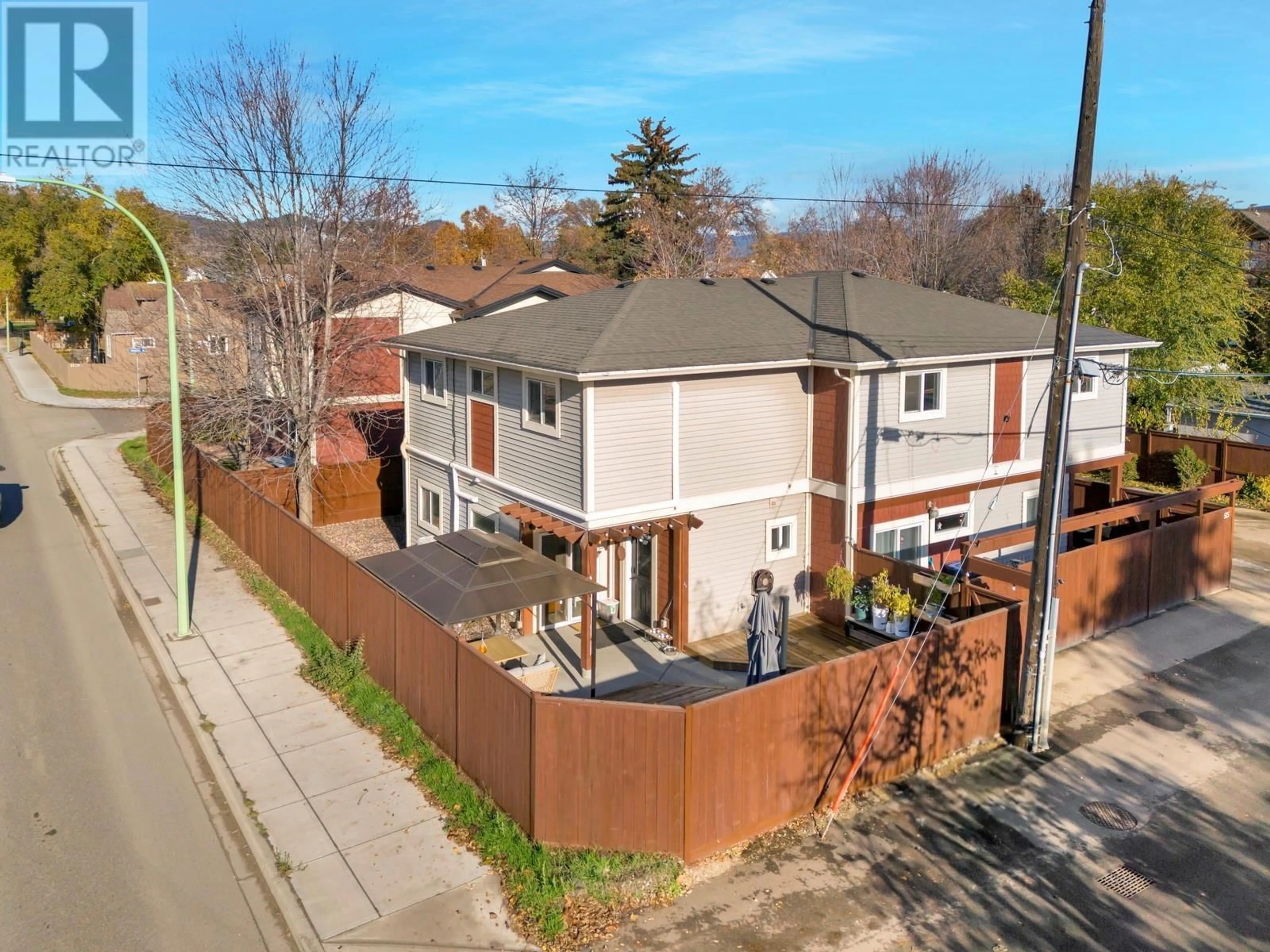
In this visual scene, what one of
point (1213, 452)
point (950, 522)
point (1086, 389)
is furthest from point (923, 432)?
point (1213, 452)

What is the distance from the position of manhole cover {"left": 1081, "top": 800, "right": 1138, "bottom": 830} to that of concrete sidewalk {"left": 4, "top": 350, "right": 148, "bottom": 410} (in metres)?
34.5

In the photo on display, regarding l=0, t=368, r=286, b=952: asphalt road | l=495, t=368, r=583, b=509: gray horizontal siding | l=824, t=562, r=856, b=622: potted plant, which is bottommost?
l=0, t=368, r=286, b=952: asphalt road

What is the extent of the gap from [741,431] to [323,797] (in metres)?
8.83

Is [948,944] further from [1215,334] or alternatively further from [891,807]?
[1215,334]

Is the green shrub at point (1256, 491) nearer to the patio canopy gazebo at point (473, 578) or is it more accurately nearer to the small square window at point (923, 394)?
the small square window at point (923, 394)

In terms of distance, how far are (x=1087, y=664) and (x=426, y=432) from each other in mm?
13364

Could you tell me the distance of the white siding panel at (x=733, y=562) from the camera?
1611cm

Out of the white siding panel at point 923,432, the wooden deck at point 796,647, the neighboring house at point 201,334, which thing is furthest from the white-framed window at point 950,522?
the neighboring house at point 201,334

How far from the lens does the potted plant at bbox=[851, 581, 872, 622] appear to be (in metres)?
15.7

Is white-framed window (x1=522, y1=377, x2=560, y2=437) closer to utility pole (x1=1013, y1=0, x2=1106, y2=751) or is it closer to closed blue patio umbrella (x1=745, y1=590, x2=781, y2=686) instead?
closed blue patio umbrella (x1=745, y1=590, x2=781, y2=686)

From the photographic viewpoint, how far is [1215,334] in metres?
27.5

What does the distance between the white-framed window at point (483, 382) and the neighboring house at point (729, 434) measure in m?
0.05

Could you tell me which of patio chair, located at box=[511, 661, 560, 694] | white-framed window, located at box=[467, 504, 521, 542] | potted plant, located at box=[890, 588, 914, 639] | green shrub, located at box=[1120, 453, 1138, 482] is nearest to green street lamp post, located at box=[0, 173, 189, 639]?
white-framed window, located at box=[467, 504, 521, 542]

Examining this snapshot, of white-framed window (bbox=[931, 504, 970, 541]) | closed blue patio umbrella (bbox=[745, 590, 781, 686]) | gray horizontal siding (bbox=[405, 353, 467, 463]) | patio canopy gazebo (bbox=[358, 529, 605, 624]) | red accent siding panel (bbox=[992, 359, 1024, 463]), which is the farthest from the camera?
gray horizontal siding (bbox=[405, 353, 467, 463])
